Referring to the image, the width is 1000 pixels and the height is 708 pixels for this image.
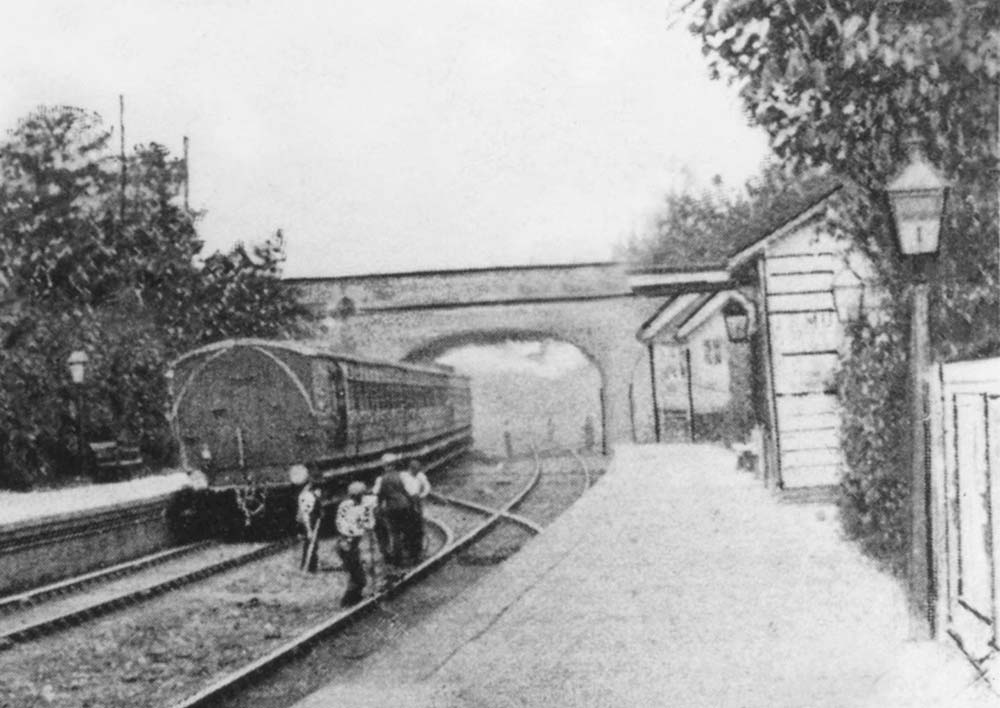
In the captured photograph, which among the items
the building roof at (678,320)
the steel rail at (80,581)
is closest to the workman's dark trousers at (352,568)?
the steel rail at (80,581)

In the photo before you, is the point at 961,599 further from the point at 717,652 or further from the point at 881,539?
the point at 881,539

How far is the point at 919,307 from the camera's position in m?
6.18

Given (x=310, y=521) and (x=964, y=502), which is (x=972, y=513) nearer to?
(x=964, y=502)

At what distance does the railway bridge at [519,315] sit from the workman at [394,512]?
2096 centimetres

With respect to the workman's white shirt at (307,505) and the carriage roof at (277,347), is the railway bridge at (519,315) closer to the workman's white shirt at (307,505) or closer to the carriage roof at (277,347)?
the carriage roof at (277,347)

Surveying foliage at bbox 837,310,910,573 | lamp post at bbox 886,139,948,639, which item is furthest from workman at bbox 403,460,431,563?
lamp post at bbox 886,139,948,639

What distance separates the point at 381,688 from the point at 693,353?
26033 millimetres

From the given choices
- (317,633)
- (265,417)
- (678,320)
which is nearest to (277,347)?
(265,417)

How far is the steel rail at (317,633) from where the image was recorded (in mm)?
7609

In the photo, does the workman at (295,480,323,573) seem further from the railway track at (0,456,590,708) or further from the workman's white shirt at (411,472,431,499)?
the workman's white shirt at (411,472,431,499)

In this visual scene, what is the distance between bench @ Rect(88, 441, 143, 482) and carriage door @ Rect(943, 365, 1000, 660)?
18.2 m

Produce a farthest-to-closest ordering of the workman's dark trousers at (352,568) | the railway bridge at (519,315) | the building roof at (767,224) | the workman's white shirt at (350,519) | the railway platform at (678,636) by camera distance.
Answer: the railway bridge at (519,315), the building roof at (767,224), the workman's dark trousers at (352,568), the workman's white shirt at (350,519), the railway platform at (678,636)

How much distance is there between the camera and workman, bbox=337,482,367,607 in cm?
1048

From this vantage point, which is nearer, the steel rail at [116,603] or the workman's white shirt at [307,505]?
the steel rail at [116,603]
